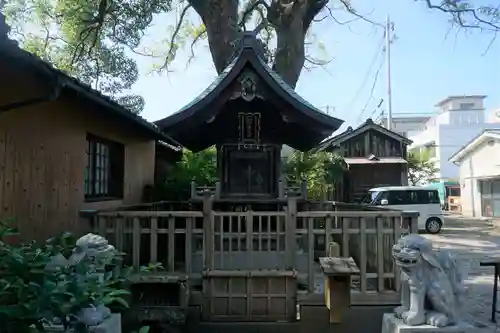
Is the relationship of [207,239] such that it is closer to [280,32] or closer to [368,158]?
[280,32]

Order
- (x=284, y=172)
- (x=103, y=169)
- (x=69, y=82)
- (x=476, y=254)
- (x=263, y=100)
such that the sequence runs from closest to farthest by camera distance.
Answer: (x=69, y=82) < (x=263, y=100) < (x=103, y=169) < (x=476, y=254) < (x=284, y=172)

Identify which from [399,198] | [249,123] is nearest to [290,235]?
[249,123]

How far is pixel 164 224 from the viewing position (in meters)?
8.40

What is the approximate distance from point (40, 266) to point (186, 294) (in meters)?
3.75

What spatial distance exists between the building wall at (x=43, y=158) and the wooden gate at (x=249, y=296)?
255 centimetres

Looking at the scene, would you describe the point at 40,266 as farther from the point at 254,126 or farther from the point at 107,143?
the point at 107,143

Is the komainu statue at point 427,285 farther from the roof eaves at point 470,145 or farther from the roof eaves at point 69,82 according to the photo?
the roof eaves at point 470,145

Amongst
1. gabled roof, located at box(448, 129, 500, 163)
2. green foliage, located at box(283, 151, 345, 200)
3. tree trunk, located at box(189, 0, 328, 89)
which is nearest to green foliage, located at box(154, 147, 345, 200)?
green foliage, located at box(283, 151, 345, 200)

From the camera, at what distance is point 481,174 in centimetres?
2697

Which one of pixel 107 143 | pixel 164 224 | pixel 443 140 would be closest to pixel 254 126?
pixel 164 224

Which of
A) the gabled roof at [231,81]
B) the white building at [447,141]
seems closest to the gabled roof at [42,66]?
the gabled roof at [231,81]

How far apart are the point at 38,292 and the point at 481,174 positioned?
29.4 meters

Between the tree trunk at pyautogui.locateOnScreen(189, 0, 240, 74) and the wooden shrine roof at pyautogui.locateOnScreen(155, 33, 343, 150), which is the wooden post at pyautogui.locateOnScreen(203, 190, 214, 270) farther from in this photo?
the tree trunk at pyautogui.locateOnScreen(189, 0, 240, 74)

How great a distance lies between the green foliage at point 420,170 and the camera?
31.3m
